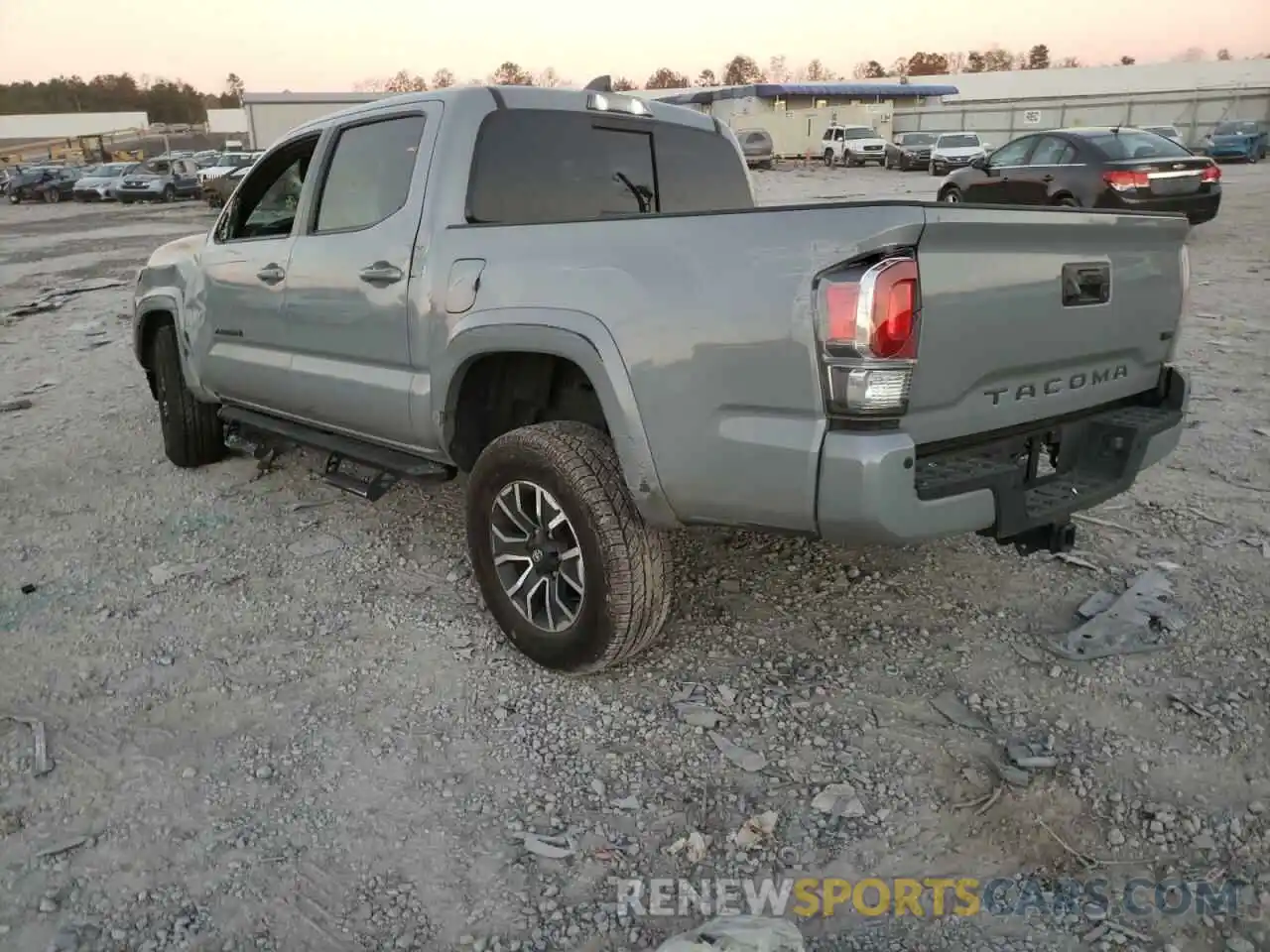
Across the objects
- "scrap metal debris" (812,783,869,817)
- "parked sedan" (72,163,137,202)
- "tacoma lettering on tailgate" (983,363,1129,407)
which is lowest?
"scrap metal debris" (812,783,869,817)

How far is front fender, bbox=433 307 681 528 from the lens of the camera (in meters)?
2.89

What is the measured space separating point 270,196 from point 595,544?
285 cm

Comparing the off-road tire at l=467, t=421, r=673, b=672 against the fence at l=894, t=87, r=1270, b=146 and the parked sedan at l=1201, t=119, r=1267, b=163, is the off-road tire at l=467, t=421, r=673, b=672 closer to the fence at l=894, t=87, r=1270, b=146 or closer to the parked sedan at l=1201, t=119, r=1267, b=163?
the parked sedan at l=1201, t=119, r=1267, b=163

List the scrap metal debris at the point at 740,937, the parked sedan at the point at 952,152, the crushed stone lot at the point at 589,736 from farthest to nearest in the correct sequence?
the parked sedan at the point at 952,152, the crushed stone lot at the point at 589,736, the scrap metal debris at the point at 740,937

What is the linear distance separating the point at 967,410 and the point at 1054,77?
254 ft

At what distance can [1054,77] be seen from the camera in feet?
226

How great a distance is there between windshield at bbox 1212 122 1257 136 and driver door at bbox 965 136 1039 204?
1070 inches

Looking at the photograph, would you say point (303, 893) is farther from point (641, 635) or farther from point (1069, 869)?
point (1069, 869)

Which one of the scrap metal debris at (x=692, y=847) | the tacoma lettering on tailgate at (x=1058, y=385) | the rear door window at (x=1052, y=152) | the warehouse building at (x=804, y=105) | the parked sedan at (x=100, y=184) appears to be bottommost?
the scrap metal debris at (x=692, y=847)

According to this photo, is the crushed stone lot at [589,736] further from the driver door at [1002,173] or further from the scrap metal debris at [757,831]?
the driver door at [1002,173]

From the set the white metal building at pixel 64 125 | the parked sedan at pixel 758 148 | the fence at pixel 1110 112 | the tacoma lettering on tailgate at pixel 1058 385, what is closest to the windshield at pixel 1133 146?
the tacoma lettering on tailgate at pixel 1058 385

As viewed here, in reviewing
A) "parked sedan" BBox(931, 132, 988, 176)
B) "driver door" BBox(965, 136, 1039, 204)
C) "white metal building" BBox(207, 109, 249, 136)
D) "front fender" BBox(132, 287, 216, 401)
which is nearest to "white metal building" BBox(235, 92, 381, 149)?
"parked sedan" BBox(931, 132, 988, 176)

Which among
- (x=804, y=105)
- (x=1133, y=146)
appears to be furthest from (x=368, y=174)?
(x=804, y=105)

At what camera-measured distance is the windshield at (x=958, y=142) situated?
3341 cm
